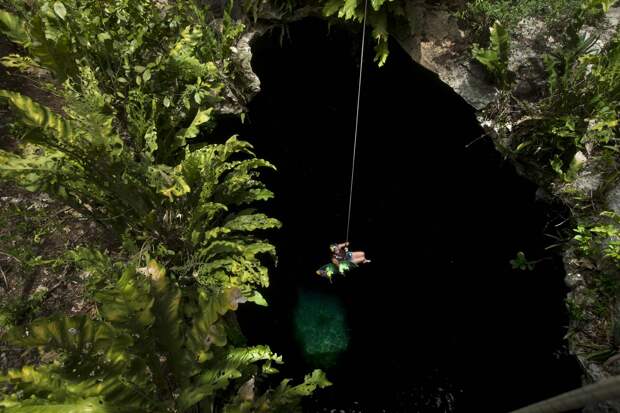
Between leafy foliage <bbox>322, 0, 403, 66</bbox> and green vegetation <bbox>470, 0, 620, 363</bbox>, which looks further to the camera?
leafy foliage <bbox>322, 0, 403, 66</bbox>

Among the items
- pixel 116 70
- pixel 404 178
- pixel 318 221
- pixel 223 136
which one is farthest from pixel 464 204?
pixel 116 70

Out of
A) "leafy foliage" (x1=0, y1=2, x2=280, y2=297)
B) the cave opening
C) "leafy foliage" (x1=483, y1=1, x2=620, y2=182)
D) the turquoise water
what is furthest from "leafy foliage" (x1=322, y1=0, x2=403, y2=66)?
the turquoise water

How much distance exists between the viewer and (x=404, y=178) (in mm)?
6555

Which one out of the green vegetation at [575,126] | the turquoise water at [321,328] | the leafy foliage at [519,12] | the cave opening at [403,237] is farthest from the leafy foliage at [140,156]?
the leafy foliage at [519,12]

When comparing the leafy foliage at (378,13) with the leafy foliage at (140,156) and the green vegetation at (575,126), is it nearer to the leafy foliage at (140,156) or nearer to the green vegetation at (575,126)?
the green vegetation at (575,126)

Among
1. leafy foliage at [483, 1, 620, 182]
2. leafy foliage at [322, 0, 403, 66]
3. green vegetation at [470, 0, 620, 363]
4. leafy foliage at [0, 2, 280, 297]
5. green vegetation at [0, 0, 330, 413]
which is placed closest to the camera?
green vegetation at [0, 0, 330, 413]

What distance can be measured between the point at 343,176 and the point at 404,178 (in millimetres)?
974

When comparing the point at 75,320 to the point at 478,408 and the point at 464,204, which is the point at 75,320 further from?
the point at 464,204

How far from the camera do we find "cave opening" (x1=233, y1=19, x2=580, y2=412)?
4.82 meters

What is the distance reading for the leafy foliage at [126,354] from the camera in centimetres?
240

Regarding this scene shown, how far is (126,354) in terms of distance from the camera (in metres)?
2.54

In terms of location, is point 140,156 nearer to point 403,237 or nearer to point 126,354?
point 126,354

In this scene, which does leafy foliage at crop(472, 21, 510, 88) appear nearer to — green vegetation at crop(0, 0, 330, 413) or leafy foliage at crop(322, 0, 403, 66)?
leafy foliage at crop(322, 0, 403, 66)

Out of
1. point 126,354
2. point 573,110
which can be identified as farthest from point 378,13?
point 126,354
